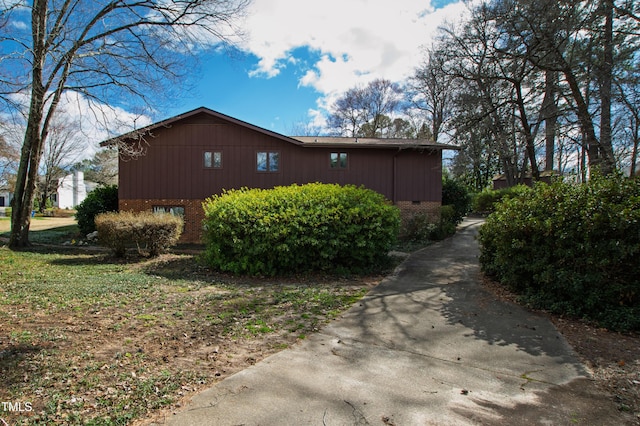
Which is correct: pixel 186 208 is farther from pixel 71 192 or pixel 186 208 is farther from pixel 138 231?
pixel 71 192

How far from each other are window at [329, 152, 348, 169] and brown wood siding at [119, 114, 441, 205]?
185 mm

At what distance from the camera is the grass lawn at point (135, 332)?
107 inches

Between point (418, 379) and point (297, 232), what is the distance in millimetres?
5062

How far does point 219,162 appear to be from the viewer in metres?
16.0

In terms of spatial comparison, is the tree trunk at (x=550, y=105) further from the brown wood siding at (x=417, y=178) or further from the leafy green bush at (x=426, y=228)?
the leafy green bush at (x=426, y=228)

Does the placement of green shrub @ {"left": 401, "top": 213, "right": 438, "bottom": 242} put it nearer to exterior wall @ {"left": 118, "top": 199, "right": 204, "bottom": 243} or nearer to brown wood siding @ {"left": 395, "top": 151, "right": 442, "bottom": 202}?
brown wood siding @ {"left": 395, "top": 151, "right": 442, "bottom": 202}

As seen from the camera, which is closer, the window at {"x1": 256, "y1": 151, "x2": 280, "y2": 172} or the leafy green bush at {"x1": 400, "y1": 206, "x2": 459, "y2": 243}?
the leafy green bush at {"x1": 400, "y1": 206, "x2": 459, "y2": 243}

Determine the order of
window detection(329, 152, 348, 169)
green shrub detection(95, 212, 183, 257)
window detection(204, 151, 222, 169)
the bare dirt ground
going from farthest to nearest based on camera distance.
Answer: window detection(329, 152, 348, 169) < window detection(204, 151, 222, 169) < green shrub detection(95, 212, 183, 257) < the bare dirt ground

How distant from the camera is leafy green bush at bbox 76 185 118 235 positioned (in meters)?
15.8

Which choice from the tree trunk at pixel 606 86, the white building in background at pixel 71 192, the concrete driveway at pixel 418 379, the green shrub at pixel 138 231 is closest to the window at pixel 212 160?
the green shrub at pixel 138 231

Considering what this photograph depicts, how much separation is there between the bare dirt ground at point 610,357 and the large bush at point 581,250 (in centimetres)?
23

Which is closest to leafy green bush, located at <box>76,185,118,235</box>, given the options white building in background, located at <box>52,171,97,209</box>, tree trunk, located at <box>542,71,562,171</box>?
tree trunk, located at <box>542,71,562,171</box>

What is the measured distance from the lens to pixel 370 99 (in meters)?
36.8

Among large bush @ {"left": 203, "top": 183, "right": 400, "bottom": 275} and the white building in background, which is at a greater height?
the white building in background
